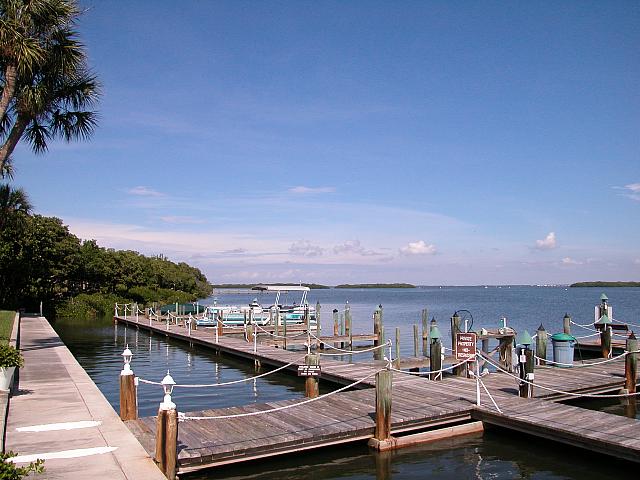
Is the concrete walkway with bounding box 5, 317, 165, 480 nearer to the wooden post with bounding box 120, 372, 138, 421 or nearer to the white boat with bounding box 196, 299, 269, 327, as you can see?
the wooden post with bounding box 120, 372, 138, 421

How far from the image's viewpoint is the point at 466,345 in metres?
16.3

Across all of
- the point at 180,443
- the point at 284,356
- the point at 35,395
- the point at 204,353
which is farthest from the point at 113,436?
the point at 204,353

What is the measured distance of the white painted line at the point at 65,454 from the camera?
9.24 m

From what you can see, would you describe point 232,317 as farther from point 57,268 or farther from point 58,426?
point 58,426

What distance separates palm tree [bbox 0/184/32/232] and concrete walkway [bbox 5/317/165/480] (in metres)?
18.2

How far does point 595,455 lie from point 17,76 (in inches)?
790

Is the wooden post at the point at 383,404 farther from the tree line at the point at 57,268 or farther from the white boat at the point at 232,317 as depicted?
the white boat at the point at 232,317

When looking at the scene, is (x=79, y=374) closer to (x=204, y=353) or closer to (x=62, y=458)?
(x=62, y=458)

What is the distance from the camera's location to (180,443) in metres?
10.9

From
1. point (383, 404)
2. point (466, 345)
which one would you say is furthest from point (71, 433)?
point (466, 345)

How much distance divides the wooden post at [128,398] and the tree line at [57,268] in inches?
1043

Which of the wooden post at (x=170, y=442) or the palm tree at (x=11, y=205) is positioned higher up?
the palm tree at (x=11, y=205)

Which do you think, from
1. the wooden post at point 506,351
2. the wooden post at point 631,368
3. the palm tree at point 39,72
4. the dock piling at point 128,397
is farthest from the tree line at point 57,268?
the wooden post at point 631,368

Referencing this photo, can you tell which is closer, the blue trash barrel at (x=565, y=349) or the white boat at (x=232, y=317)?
the blue trash barrel at (x=565, y=349)
